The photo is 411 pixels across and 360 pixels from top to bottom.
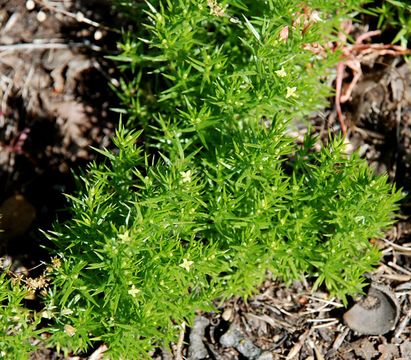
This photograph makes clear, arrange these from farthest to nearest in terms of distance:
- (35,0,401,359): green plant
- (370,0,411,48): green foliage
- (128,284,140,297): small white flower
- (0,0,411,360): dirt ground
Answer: (370,0,411,48): green foliage → (0,0,411,360): dirt ground → (35,0,401,359): green plant → (128,284,140,297): small white flower

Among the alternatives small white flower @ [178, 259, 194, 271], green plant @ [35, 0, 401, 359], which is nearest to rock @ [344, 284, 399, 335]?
green plant @ [35, 0, 401, 359]

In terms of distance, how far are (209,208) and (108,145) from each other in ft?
4.23

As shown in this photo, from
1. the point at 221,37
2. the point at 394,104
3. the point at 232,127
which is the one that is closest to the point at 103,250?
the point at 232,127

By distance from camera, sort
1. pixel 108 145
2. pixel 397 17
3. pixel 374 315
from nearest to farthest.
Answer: pixel 374 315 < pixel 108 145 < pixel 397 17

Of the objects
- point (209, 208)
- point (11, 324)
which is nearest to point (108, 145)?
point (209, 208)

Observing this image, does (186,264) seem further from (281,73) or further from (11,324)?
(281,73)

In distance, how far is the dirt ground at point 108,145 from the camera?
12.4 feet

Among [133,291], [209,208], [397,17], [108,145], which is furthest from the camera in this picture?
[397,17]

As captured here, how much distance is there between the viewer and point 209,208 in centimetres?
331

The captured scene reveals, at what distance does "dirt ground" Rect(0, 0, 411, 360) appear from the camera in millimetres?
3779

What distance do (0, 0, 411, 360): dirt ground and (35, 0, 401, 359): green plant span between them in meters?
0.26

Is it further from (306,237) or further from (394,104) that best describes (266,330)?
(394,104)

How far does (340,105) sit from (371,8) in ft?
2.13

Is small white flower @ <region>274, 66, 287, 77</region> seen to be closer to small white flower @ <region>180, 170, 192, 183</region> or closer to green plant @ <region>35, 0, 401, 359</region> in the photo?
green plant @ <region>35, 0, 401, 359</region>
